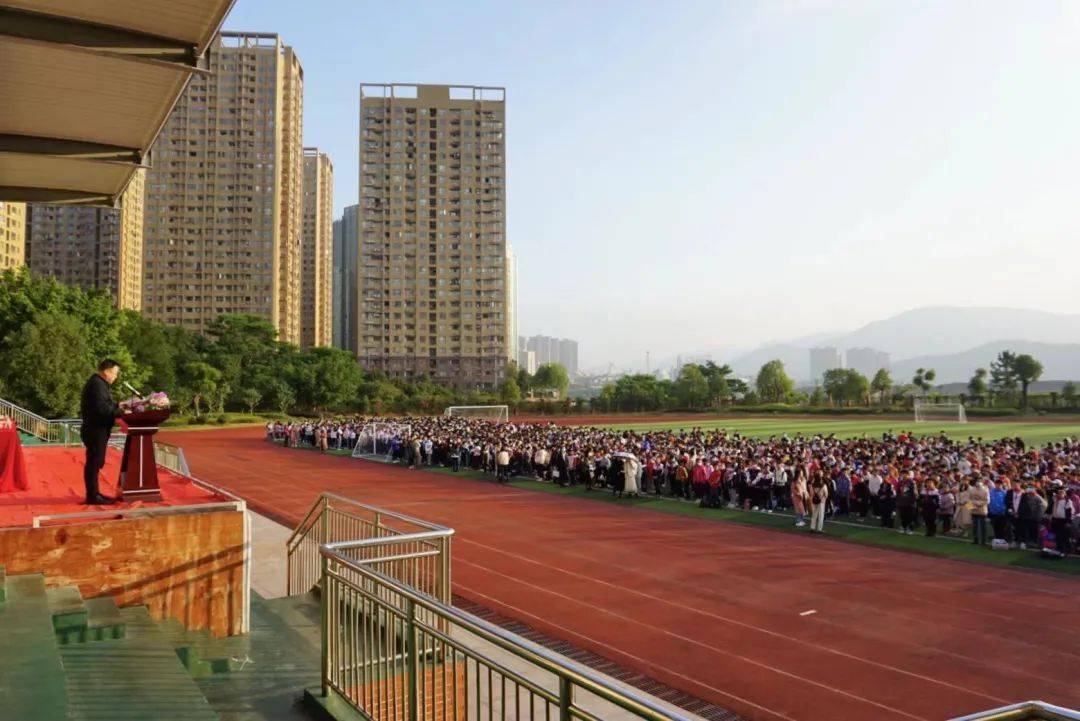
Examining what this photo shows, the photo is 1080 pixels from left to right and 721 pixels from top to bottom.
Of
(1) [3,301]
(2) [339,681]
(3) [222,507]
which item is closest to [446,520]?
(3) [222,507]

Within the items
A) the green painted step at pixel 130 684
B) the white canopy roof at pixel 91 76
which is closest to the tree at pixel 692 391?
the white canopy roof at pixel 91 76

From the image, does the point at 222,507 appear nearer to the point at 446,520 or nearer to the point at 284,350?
the point at 446,520

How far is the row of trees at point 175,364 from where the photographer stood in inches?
1444

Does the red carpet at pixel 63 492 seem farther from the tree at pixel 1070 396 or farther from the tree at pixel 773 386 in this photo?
the tree at pixel 773 386

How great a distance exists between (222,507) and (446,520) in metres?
12.9

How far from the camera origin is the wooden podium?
806cm

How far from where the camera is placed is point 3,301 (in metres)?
42.3

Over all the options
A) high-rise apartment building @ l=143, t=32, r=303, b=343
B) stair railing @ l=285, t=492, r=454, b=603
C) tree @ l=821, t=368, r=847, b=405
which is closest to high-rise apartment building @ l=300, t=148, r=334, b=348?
high-rise apartment building @ l=143, t=32, r=303, b=343

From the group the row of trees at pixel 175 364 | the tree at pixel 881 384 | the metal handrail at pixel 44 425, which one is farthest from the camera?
the tree at pixel 881 384

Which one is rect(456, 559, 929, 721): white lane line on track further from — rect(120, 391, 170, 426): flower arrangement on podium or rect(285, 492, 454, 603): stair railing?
rect(120, 391, 170, 426): flower arrangement on podium

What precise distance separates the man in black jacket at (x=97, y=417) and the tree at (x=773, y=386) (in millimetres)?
95375

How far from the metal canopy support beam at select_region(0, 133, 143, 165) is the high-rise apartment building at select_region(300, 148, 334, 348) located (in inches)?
5691

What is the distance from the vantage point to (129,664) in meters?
5.09

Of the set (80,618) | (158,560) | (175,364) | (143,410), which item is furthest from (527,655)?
(175,364)
